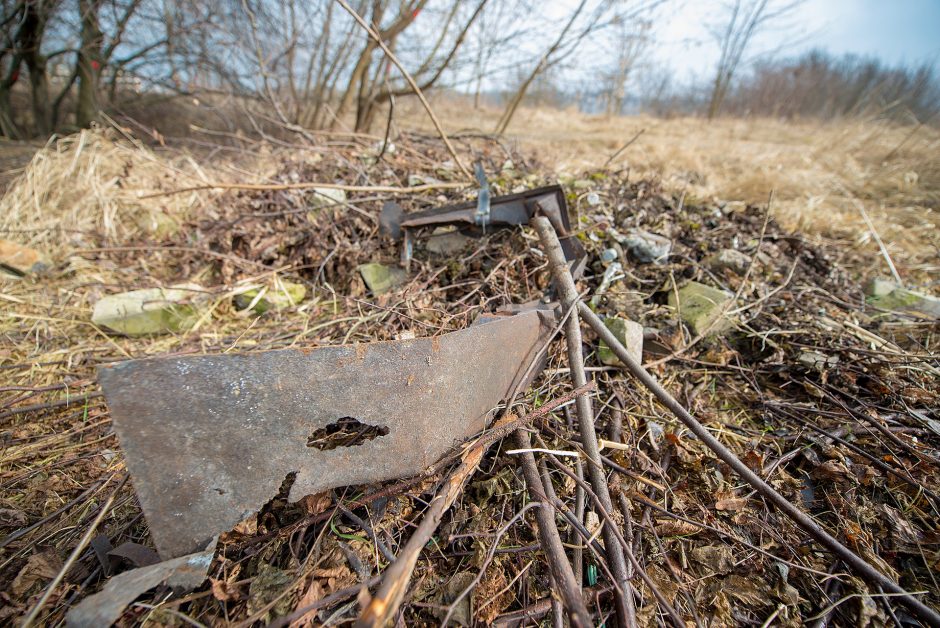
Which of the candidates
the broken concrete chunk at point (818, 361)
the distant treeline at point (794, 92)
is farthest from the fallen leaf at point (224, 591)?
the distant treeline at point (794, 92)

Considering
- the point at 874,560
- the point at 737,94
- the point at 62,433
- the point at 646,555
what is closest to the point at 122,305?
the point at 62,433

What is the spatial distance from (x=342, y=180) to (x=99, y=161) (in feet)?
8.44

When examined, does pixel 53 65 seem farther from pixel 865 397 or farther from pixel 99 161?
pixel 865 397

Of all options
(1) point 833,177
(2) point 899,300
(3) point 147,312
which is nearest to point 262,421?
(3) point 147,312

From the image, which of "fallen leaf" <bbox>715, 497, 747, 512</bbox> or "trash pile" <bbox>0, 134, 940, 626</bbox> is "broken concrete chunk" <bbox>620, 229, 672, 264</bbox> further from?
"fallen leaf" <bbox>715, 497, 747, 512</bbox>

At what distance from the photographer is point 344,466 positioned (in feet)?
3.27

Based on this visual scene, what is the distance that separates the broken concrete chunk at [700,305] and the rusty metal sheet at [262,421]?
145cm

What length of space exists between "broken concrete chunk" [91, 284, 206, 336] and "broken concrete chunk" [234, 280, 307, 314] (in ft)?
0.76

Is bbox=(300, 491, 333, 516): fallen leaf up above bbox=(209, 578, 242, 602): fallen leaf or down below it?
above

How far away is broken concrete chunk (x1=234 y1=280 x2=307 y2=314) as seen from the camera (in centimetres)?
236

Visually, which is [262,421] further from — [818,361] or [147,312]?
[818,361]

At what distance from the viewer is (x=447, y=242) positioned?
2.33 metres

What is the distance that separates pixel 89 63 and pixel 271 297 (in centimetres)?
799

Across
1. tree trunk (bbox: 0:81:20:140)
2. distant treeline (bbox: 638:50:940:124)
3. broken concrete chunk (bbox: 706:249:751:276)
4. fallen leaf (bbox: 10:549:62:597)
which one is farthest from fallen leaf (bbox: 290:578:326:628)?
distant treeline (bbox: 638:50:940:124)
